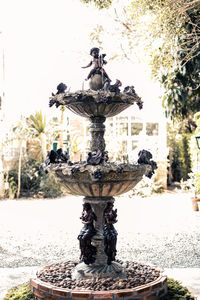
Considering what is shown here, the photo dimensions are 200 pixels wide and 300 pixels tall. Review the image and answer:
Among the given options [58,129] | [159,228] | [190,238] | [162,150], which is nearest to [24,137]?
[58,129]

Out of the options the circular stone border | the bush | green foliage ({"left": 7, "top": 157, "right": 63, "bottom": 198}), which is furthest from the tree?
the circular stone border

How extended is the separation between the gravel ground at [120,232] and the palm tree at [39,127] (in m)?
2.09

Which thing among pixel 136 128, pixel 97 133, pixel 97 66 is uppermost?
pixel 136 128

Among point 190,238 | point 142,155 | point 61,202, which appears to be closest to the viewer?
point 142,155

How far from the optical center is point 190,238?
6758 mm

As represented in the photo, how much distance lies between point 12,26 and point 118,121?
4989 mm

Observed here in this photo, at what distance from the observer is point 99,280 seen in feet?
11.2

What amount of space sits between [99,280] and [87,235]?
0.40 meters

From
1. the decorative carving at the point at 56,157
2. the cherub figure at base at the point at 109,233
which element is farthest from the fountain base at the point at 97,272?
the decorative carving at the point at 56,157

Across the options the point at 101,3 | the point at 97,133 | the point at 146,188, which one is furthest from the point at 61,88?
the point at 146,188

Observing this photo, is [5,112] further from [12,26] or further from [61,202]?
[61,202]

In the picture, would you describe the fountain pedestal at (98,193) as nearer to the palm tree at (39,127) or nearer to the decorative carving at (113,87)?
the decorative carving at (113,87)

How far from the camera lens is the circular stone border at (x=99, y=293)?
3070 millimetres

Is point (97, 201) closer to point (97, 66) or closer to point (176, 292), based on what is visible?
point (176, 292)
